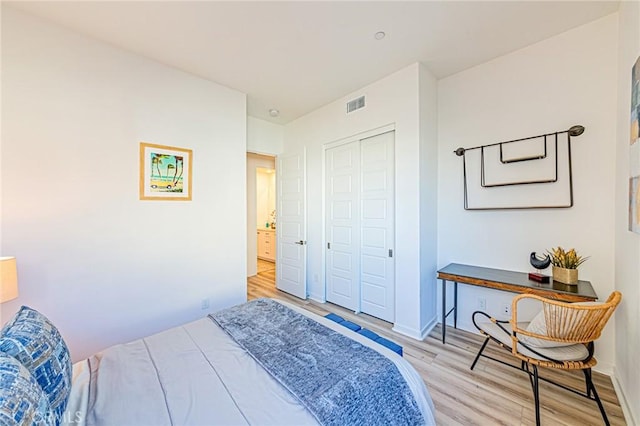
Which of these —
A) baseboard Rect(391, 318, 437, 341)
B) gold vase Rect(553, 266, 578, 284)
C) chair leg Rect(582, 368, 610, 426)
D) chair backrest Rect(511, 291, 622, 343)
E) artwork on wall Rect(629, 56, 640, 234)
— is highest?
artwork on wall Rect(629, 56, 640, 234)

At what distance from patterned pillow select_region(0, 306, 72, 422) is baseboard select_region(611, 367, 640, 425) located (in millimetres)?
2963

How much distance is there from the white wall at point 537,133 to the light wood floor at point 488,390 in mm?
409

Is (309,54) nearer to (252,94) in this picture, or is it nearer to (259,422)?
(252,94)

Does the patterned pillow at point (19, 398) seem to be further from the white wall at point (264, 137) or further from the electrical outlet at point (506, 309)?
the white wall at point (264, 137)

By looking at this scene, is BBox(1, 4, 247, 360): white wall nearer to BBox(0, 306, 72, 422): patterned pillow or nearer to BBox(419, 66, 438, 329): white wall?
BBox(0, 306, 72, 422): patterned pillow

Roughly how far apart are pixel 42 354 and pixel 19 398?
39 cm

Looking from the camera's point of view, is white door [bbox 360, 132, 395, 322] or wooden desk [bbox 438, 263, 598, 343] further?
white door [bbox 360, 132, 395, 322]

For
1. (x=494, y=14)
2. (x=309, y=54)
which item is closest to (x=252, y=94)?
(x=309, y=54)

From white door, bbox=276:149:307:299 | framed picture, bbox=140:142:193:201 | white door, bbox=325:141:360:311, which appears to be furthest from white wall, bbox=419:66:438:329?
framed picture, bbox=140:142:193:201

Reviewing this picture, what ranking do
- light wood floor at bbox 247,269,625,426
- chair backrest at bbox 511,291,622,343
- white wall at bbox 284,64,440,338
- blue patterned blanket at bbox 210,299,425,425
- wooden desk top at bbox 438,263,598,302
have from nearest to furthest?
1. blue patterned blanket at bbox 210,299,425,425
2. chair backrest at bbox 511,291,622,343
3. light wood floor at bbox 247,269,625,426
4. wooden desk top at bbox 438,263,598,302
5. white wall at bbox 284,64,440,338

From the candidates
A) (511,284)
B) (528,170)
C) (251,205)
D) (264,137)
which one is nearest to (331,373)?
(511,284)

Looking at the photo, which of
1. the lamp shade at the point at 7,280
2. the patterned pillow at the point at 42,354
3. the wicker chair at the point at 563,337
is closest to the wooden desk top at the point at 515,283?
the wicker chair at the point at 563,337

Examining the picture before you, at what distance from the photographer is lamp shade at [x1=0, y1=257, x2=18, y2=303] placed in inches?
61.1

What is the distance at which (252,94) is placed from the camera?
3291mm
